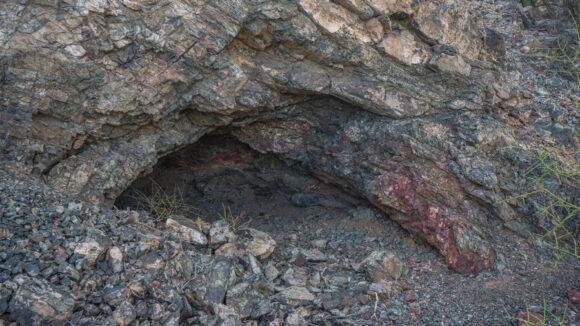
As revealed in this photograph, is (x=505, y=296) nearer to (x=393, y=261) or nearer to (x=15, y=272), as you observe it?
(x=393, y=261)

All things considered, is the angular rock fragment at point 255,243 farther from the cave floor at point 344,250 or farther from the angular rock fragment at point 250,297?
the angular rock fragment at point 250,297

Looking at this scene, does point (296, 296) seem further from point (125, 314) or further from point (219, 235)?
point (125, 314)

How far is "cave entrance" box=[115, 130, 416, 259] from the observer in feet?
15.9

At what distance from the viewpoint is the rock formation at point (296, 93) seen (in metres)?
3.51

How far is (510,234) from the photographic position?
12.4 ft

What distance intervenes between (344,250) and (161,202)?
84.1 inches

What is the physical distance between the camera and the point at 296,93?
4383mm

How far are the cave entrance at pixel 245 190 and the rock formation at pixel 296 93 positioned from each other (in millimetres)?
557

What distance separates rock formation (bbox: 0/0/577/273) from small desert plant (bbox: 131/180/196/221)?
2.35 ft

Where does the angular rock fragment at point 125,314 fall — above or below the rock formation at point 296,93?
below

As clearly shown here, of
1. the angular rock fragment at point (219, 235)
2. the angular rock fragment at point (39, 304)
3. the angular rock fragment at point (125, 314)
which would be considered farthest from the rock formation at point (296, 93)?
the angular rock fragment at point (125, 314)

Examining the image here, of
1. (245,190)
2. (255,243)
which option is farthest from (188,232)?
(245,190)

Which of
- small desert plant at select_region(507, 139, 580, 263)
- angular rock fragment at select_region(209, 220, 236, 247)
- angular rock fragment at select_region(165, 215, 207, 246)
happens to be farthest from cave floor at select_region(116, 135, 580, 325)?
angular rock fragment at select_region(165, 215, 207, 246)

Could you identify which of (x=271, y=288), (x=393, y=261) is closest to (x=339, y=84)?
(x=393, y=261)
